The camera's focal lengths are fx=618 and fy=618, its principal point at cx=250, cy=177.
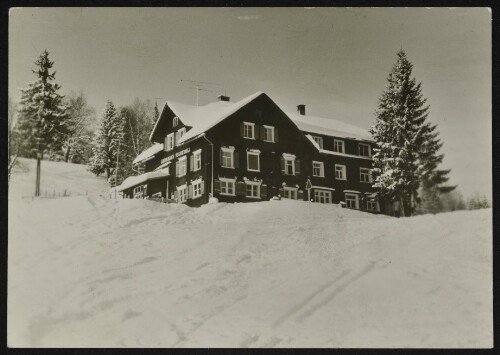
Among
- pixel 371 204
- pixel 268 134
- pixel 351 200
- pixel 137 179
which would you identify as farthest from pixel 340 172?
pixel 137 179

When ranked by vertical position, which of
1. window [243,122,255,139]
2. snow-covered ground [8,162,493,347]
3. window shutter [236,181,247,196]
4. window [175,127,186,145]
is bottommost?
snow-covered ground [8,162,493,347]

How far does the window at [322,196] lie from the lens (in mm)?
10164

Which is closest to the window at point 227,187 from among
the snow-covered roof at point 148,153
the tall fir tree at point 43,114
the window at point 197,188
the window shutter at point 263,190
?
the window at point 197,188

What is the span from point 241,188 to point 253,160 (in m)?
0.54

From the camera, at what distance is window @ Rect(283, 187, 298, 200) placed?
10.1 m

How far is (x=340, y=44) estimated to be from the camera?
31.0 feet

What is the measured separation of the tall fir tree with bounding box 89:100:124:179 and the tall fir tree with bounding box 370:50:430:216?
4009mm

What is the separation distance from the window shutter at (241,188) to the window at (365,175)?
6.15ft

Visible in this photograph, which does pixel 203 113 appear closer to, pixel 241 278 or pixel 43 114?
pixel 43 114

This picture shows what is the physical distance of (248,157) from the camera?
10.2m

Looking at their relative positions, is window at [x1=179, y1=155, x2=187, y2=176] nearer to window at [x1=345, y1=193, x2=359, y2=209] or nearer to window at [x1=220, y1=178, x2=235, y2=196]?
window at [x1=220, y1=178, x2=235, y2=196]

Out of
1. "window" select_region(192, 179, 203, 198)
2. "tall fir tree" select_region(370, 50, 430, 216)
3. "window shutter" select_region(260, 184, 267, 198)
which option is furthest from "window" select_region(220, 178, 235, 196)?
"tall fir tree" select_region(370, 50, 430, 216)

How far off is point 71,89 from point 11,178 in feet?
5.19
